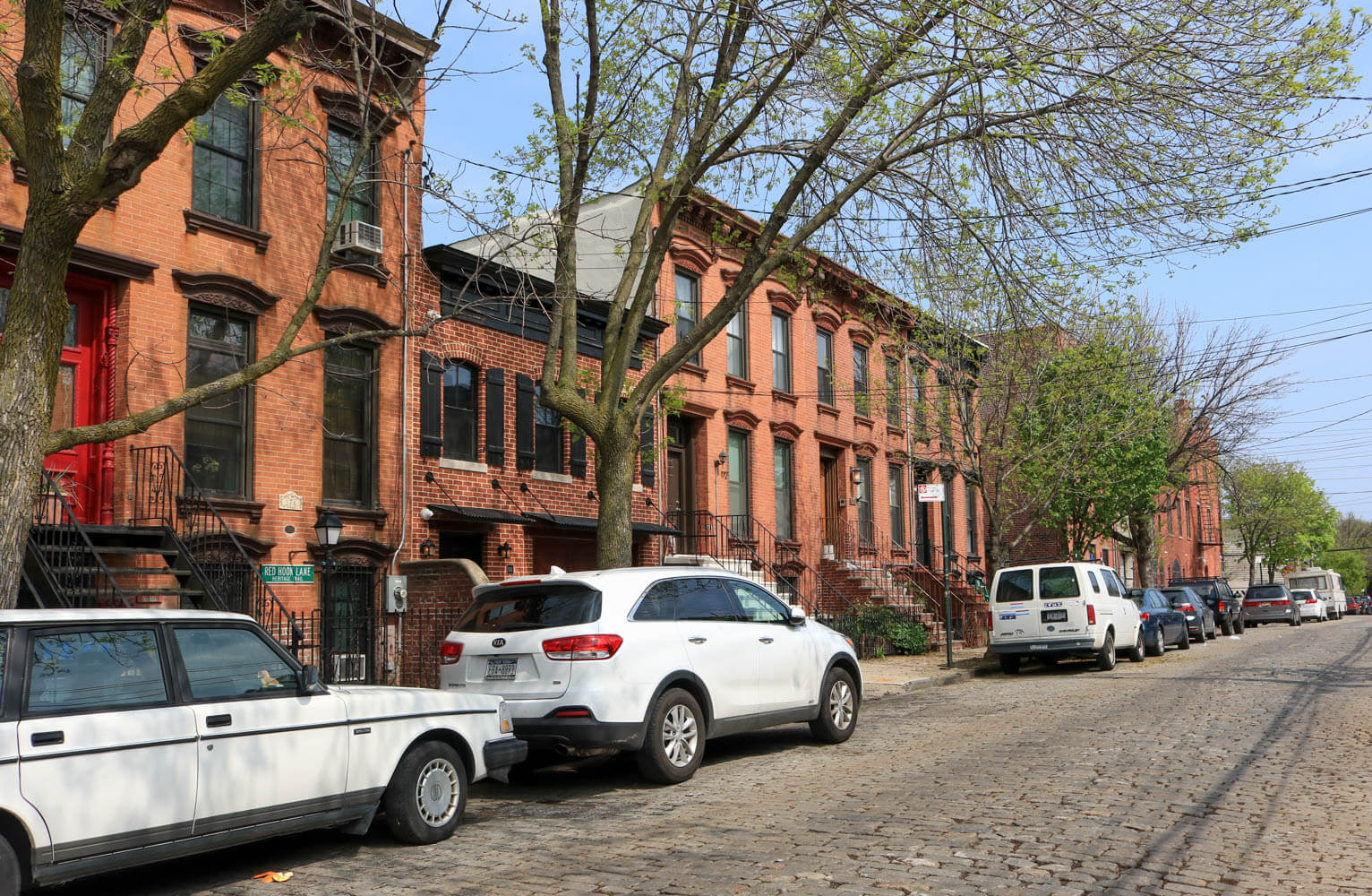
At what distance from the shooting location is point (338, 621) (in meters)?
15.2

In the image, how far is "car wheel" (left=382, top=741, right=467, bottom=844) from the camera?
285 inches

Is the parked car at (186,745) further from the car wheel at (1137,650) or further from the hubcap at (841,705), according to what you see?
the car wheel at (1137,650)

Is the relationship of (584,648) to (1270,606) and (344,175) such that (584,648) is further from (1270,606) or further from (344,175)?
(1270,606)

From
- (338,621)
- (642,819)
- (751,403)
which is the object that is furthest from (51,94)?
(751,403)

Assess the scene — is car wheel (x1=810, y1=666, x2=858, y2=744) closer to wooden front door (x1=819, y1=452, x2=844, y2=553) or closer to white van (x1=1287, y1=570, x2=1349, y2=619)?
wooden front door (x1=819, y1=452, x2=844, y2=553)

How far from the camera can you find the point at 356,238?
50.6 feet

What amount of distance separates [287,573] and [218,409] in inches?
88.6

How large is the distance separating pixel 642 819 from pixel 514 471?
1088cm

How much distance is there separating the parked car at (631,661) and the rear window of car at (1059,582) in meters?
10.1

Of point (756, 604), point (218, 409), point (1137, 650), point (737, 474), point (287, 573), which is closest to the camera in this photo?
point (756, 604)

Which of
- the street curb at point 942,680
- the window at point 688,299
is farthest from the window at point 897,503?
the street curb at point 942,680

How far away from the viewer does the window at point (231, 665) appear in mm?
6355

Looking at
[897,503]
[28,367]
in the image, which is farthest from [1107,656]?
[28,367]

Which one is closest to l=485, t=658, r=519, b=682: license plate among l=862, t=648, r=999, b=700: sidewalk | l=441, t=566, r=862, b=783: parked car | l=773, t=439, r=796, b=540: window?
l=441, t=566, r=862, b=783: parked car
